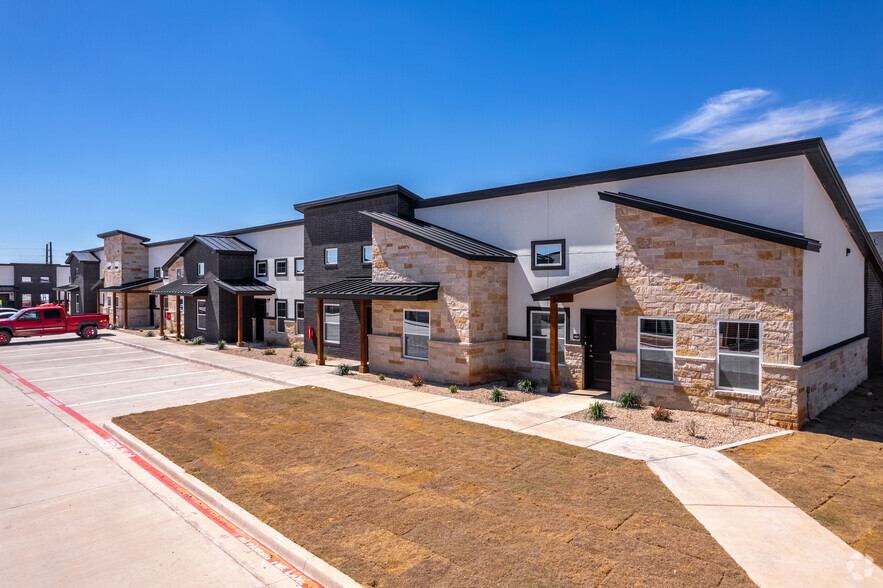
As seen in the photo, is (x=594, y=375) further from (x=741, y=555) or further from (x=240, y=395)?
(x=240, y=395)

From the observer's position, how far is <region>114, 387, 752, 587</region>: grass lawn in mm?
5285

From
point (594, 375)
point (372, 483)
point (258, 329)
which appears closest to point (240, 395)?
point (372, 483)

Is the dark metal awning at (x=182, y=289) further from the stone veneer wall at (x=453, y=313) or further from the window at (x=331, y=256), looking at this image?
the stone veneer wall at (x=453, y=313)

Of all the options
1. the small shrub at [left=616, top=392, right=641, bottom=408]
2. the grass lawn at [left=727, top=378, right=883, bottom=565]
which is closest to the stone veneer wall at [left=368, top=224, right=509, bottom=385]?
the small shrub at [left=616, top=392, right=641, bottom=408]

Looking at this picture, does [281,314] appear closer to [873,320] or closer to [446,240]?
[446,240]

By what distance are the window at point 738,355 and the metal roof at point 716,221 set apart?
1.96m

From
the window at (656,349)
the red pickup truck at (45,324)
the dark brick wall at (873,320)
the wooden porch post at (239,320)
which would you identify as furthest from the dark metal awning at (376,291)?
the red pickup truck at (45,324)

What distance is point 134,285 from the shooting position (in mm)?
38062

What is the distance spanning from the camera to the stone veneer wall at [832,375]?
11391mm

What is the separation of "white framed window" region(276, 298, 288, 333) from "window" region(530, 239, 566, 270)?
15.8m

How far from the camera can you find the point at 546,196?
15.6 meters

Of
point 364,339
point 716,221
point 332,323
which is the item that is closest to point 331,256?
point 332,323

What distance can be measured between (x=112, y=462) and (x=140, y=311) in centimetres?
3546

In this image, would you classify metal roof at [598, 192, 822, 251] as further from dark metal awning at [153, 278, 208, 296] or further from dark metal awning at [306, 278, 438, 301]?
dark metal awning at [153, 278, 208, 296]
